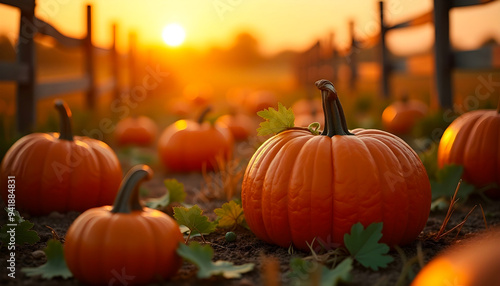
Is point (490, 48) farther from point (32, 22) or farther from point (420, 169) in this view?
point (32, 22)

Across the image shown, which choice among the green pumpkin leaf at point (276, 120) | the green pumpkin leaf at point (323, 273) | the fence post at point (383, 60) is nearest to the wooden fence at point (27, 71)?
the green pumpkin leaf at point (276, 120)

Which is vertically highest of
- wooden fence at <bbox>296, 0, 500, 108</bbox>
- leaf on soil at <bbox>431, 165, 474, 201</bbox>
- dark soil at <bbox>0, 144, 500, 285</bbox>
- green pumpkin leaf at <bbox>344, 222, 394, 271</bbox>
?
wooden fence at <bbox>296, 0, 500, 108</bbox>

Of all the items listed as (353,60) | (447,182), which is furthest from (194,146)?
(353,60)

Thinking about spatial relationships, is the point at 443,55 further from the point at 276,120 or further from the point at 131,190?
the point at 131,190

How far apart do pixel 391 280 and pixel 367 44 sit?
8593 mm

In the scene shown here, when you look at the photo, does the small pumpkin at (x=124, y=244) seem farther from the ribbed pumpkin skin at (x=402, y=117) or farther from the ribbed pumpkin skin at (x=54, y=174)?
the ribbed pumpkin skin at (x=402, y=117)

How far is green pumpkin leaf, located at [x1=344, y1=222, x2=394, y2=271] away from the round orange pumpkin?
1742mm

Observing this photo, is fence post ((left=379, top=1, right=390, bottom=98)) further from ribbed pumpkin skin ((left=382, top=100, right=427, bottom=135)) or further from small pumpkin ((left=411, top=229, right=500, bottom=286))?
small pumpkin ((left=411, top=229, right=500, bottom=286))

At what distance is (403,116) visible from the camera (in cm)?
677

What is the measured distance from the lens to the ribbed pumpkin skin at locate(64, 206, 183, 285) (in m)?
1.84

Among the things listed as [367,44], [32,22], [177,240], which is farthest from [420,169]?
[367,44]

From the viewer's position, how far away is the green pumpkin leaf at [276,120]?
8.05ft

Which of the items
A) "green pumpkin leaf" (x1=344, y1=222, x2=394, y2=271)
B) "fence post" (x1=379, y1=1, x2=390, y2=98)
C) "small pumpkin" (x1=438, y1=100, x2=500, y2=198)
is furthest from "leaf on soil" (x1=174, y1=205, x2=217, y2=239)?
"fence post" (x1=379, y1=1, x2=390, y2=98)

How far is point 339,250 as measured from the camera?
218cm
